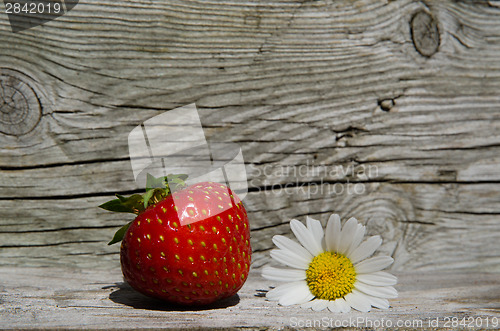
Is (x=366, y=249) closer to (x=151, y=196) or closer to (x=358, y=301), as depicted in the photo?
(x=358, y=301)

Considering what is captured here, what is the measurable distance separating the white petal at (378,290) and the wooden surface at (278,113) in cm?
32

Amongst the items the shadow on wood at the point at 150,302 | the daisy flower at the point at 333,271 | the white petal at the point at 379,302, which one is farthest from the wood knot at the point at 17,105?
the white petal at the point at 379,302

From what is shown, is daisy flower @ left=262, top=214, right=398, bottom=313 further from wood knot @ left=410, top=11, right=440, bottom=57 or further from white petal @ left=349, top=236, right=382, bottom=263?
wood knot @ left=410, top=11, right=440, bottom=57

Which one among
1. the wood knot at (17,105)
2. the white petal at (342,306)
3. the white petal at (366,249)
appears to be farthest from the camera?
the wood knot at (17,105)

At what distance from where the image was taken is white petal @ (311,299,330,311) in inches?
39.7

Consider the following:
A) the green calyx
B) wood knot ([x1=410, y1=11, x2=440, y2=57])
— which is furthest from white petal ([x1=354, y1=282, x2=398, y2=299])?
wood knot ([x1=410, y1=11, x2=440, y2=57])

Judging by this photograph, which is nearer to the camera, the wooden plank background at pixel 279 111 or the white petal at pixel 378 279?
the white petal at pixel 378 279

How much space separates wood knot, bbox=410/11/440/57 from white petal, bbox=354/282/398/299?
27.3 inches

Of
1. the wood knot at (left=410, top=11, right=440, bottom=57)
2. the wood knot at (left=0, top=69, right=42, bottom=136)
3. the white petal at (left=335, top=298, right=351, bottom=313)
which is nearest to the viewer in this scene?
the white petal at (left=335, top=298, right=351, bottom=313)

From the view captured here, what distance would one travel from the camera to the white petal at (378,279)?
3.54ft

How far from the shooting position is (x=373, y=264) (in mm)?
1097

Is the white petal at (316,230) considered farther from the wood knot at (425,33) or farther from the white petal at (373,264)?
the wood knot at (425,33)

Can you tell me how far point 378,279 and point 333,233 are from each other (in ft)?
0.46

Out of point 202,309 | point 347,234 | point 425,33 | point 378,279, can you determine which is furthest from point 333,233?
point 425,33
